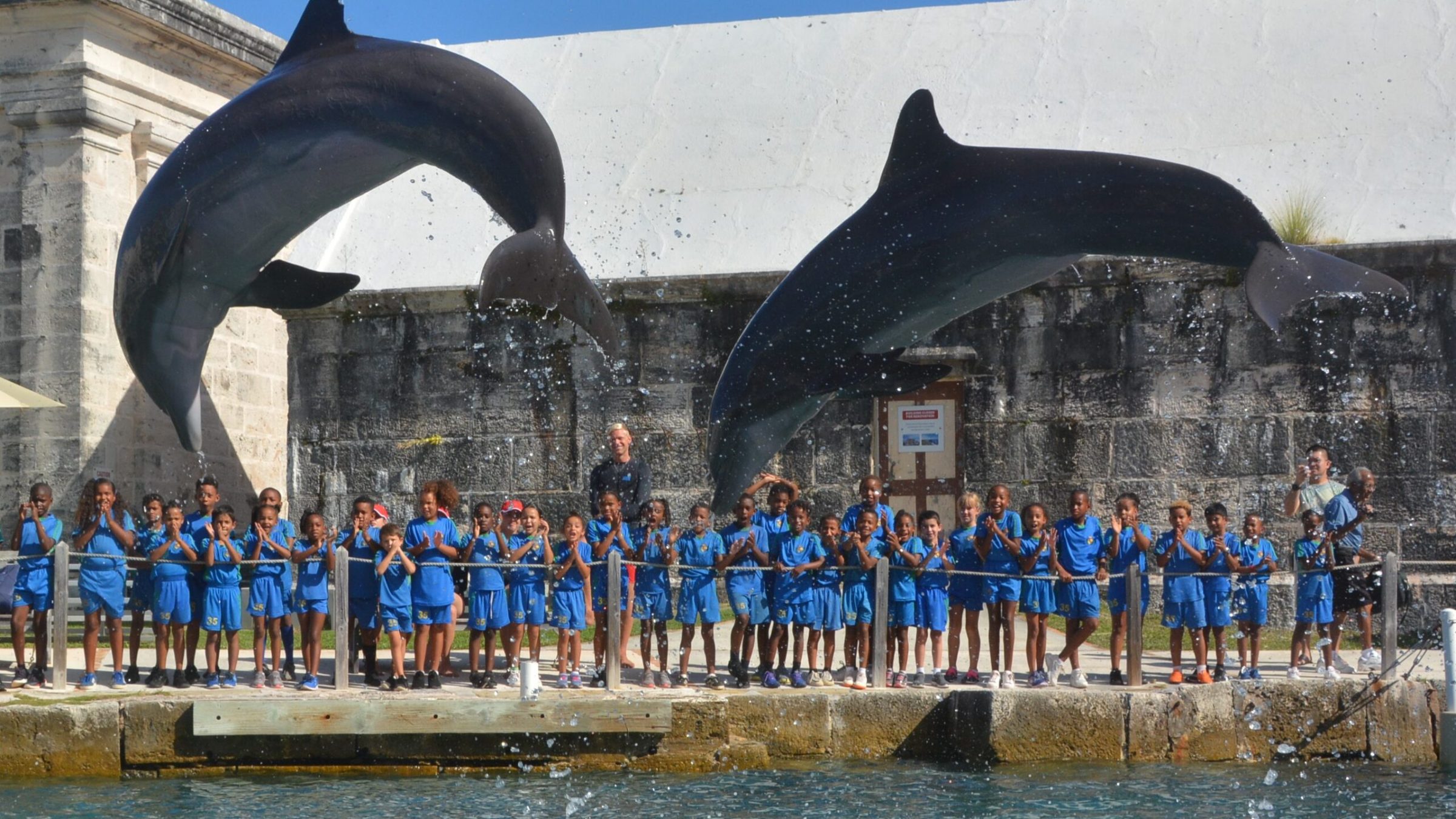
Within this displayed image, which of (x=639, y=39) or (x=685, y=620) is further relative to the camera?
(x=639, y=39)

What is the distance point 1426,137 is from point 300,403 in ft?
35.7

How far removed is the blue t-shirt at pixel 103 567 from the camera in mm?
11523

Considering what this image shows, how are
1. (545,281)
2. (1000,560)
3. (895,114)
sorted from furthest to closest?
1. (895,114)
2. (1000,560)
3. (545,281)

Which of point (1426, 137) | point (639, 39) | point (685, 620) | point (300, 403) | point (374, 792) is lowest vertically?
point (374, 792)

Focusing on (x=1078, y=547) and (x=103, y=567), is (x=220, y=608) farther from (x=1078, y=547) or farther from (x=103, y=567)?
(x=1078, y=547)

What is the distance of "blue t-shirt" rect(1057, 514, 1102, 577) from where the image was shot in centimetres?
1187

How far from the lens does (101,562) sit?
11.6 meters

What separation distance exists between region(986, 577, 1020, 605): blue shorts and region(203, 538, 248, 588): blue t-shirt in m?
5.06

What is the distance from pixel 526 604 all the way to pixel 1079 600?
3.74m

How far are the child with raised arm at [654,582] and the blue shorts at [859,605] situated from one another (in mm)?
1203

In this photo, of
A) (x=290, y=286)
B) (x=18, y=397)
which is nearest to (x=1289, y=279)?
(x=290, y=286)

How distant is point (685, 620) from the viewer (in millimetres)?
11664

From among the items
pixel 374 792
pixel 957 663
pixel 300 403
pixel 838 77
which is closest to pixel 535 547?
pixel 374 792

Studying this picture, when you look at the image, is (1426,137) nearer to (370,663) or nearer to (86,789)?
(370,663)
